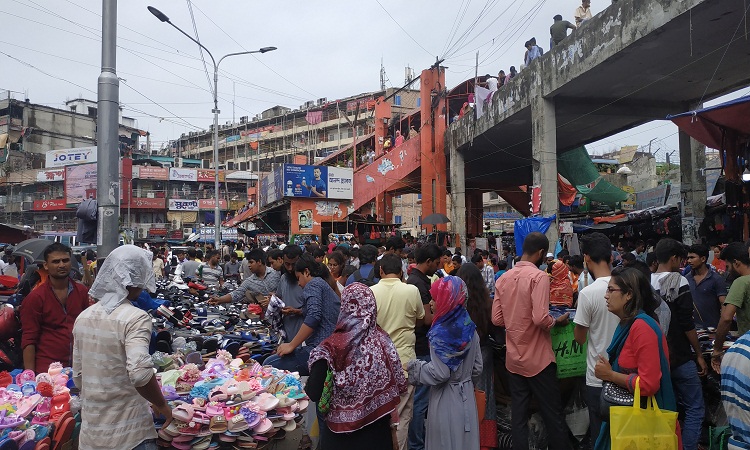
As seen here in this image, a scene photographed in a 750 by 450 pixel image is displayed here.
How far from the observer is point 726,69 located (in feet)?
39.9

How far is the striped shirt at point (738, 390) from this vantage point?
7.44 ft

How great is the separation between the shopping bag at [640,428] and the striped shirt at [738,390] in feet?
1.21

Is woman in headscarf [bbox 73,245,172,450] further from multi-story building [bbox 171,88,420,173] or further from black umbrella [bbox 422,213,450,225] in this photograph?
multi-story building [bbox 171,88,420,173]

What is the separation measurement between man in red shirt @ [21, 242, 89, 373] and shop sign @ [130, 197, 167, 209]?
47.5 meters

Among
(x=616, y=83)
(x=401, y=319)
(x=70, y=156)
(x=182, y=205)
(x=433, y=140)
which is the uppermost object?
(x=70, y=156)

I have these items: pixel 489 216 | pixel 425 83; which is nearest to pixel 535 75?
pixel 425 83

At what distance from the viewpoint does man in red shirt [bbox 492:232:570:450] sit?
427 centimetres

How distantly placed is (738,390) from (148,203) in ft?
170

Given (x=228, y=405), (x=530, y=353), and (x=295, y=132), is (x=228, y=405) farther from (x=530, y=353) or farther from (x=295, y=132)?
(x=295, y=132)

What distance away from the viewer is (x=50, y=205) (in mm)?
45781

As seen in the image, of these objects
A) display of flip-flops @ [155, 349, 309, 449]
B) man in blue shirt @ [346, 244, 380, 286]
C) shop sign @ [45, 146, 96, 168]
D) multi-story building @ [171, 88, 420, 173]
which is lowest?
display of flip-flops @ [155, 349, 309, 449]

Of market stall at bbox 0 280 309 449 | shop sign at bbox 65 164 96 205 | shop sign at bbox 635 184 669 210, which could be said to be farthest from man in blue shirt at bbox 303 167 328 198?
shop sign at bbox 65 164 96 205

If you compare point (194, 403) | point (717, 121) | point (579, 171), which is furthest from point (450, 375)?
point (579, 171)

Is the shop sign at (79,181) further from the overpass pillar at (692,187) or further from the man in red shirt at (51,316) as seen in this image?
the man in red shirt at (51,316)
